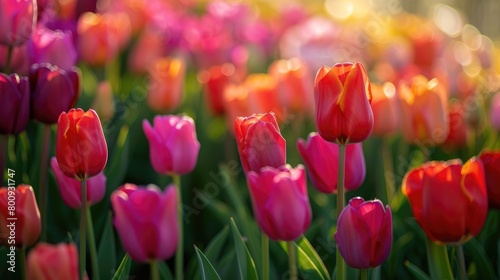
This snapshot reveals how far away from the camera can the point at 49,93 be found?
142cm

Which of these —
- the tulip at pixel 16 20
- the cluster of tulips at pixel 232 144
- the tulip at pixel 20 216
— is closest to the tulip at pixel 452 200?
the cluster of tulips at pixel 232 144

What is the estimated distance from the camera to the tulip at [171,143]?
148 centimetres

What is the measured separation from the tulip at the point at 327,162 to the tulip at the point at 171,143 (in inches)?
9.9

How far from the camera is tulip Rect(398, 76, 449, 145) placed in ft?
6.13

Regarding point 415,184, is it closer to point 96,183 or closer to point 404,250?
point 404,250

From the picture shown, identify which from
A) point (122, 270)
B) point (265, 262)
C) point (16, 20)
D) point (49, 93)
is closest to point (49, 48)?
point (16, 20)

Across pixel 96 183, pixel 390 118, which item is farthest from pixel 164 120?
pixel 390 118

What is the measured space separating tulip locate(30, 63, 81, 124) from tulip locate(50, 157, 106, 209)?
99 mm

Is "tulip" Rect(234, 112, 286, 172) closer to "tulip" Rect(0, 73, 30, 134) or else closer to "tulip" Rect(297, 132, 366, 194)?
"tulip" Rect(297, 132, 366, 194)

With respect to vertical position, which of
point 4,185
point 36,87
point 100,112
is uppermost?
point 36,87

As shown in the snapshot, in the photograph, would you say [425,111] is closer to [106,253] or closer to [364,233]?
[364,233]

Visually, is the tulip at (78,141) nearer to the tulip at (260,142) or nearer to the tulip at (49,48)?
the tulip at (260,142)

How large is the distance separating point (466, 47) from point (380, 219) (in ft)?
7.07

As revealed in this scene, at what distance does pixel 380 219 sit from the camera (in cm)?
121
